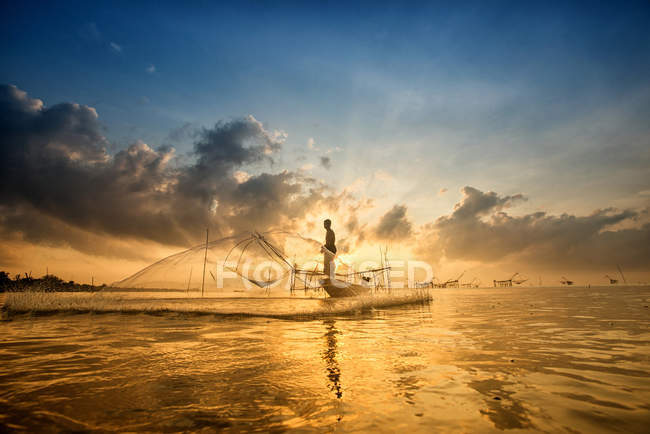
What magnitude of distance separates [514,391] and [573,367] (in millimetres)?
2557

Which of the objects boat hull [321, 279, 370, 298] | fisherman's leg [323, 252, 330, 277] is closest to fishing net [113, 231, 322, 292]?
fisherman's leg [323, 252, 330, 277]

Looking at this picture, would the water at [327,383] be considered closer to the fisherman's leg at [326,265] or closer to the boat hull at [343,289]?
the fisherman's leg at [326,265]

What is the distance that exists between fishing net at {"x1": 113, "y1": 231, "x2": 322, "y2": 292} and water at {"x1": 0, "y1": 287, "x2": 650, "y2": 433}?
7.63 meters

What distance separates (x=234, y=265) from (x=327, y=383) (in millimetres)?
15440

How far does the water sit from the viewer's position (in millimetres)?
3793

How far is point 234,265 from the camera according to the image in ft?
64.4

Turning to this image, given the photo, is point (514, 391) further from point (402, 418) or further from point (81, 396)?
point (81, 396)

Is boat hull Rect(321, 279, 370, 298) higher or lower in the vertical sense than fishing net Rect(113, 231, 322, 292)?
lower

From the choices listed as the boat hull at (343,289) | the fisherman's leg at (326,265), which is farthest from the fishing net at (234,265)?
the boat hull at (343,289)

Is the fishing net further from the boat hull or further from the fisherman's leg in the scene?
the boat hull

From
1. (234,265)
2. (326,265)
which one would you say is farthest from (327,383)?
(326,265)

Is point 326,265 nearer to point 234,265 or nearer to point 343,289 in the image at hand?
point 343,289

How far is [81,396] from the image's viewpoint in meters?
4.67

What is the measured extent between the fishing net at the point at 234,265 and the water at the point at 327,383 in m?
7.63
